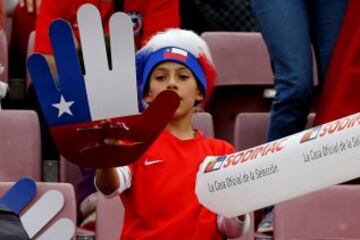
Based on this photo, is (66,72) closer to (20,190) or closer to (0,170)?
(20,190)

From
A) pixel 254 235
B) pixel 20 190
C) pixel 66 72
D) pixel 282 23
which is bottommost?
pixel 254 235

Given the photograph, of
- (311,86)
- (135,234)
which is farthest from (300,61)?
(135,234)

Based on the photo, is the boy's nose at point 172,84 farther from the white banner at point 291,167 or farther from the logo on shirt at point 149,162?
the white banner at point 291,167

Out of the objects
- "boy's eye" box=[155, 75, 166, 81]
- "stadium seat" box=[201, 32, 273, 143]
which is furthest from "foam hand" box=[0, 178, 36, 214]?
"stadium seat" box=[201, 32, 273, 143]

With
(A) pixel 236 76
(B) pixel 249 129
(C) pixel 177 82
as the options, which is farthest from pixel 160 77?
(A) pixel 236 76

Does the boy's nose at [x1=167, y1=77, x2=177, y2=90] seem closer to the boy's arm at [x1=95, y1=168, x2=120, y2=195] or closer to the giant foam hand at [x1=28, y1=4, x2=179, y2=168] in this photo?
the boy's arm at [x1=95, y1=168, x2=120, y2=195]

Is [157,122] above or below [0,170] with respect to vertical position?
above

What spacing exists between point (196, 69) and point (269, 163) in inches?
32.0

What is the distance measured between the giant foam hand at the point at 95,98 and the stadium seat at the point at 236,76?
1.75 metres

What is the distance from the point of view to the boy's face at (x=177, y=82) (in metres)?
3.12

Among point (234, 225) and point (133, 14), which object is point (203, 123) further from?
point (234, 225)

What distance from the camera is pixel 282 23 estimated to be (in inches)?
143

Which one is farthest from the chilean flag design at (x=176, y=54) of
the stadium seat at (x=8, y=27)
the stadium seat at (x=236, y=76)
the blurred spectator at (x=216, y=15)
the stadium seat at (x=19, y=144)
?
the stadium seat at (x=8, y=27)

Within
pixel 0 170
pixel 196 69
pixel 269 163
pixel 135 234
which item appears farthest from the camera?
pixel 0 170
